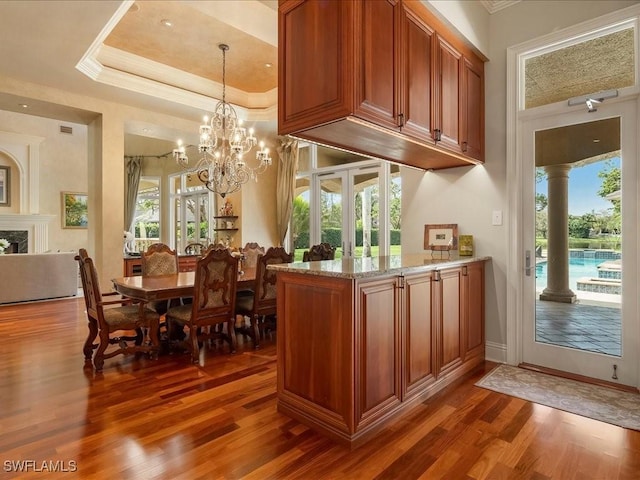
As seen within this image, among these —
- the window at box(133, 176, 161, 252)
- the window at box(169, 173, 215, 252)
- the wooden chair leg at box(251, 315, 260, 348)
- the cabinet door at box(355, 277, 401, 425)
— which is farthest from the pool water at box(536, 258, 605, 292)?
the window at box(133, 176, 161, 252)

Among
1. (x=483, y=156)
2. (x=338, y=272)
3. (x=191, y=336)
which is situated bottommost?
(x=191, y=336)

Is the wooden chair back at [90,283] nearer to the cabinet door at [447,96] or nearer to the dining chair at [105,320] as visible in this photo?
the dining chair at [105,320]

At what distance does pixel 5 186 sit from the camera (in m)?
8.98

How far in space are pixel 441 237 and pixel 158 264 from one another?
328 cm

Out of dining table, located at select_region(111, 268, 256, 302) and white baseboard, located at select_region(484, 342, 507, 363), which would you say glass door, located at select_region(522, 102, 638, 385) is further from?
dining table, located at select_region(111, 268, 256, 302)

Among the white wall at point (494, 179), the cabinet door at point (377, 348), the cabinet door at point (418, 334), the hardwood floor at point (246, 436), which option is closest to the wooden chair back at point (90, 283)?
the hardwood floor at point (246, 436)

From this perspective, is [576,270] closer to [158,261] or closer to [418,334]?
[418,334]

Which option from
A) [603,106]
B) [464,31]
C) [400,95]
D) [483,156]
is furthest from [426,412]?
[464,31]

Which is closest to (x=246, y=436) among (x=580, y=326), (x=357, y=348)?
(x=357, y=348)

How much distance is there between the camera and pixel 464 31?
10.2 ft

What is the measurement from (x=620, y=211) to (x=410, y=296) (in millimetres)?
1918

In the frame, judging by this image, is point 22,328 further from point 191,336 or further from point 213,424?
point 213,424

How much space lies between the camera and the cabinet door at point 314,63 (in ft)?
6.87

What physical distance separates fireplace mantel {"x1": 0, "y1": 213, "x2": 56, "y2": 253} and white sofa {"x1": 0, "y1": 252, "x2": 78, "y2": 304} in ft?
10.2
